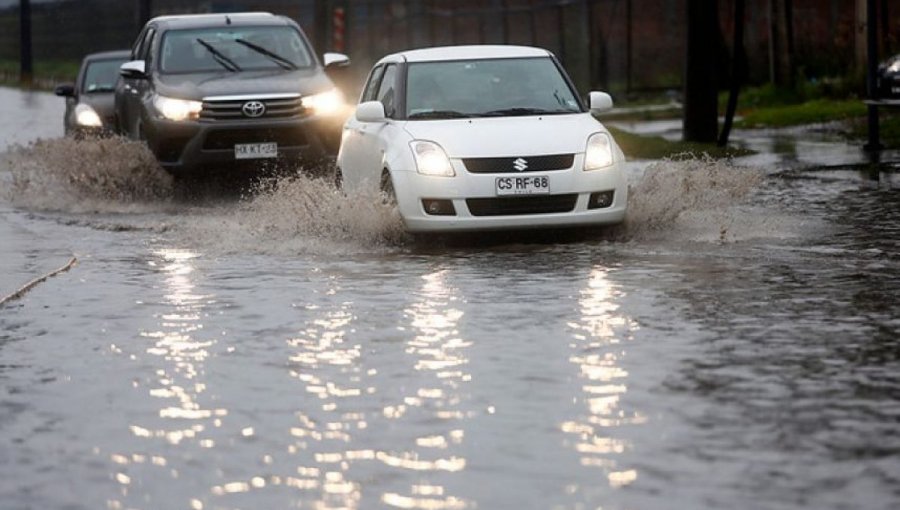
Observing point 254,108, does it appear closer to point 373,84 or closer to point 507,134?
point 373,84

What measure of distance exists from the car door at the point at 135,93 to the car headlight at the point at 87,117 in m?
2.96

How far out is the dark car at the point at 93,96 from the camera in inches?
1097

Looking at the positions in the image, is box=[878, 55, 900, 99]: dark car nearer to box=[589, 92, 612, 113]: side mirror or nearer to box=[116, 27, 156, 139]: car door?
box=[116, 27, 156, 139]: car door

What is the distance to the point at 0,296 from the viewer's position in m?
13.2

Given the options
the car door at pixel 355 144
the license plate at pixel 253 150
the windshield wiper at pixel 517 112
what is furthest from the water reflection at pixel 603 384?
the license plate at pixel 253 150

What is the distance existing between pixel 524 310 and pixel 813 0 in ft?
99.4

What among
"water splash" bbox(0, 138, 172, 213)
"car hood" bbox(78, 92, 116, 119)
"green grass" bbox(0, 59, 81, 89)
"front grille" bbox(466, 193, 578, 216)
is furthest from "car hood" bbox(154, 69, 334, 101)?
"green grass" bbox(0, 59, 81, 89)

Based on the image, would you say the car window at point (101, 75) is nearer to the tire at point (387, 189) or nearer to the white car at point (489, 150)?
the white car at point (489, 150)

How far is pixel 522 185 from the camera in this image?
15.5 m

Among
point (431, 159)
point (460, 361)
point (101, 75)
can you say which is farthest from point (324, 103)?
point (460, 361)

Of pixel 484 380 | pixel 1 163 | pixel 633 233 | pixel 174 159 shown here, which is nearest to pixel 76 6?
pixel 1 163

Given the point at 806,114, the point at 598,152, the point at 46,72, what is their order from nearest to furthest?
the point at 598,152
the point at 806,114
the point at 46,72

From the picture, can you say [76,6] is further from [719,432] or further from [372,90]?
[719,432]

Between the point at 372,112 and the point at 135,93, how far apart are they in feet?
22.5
